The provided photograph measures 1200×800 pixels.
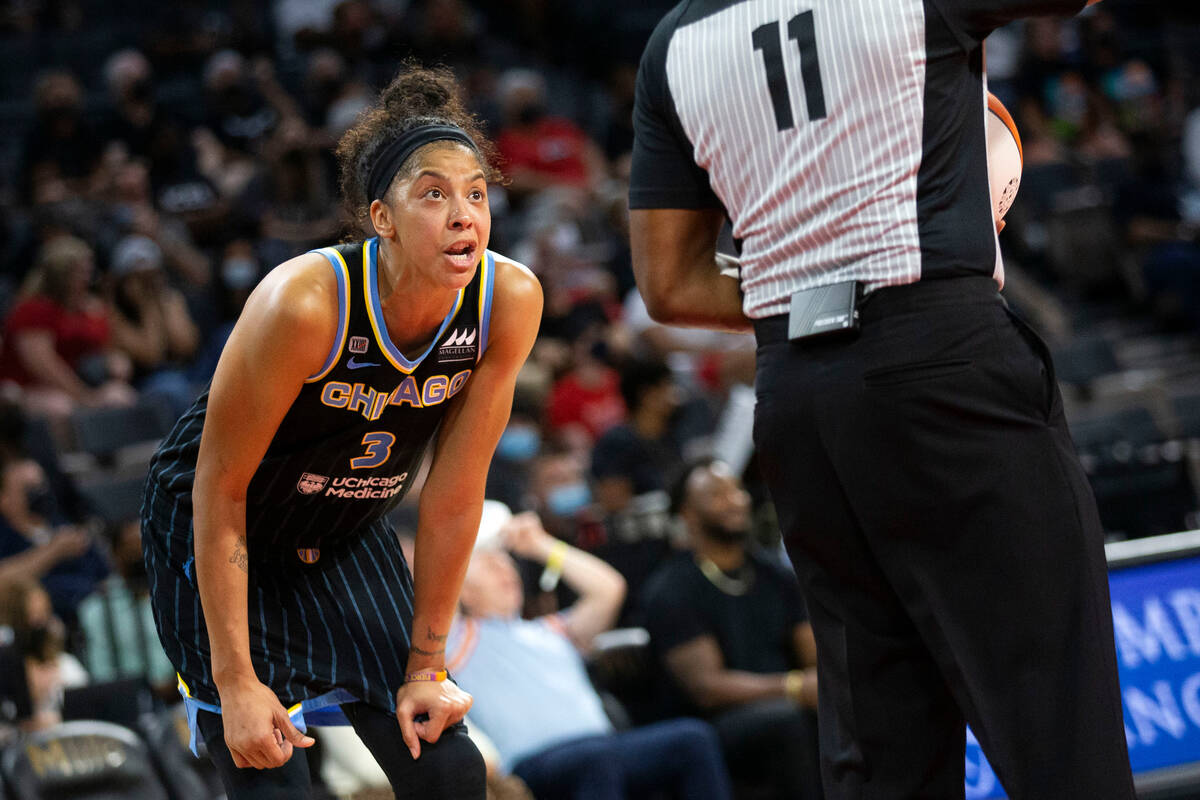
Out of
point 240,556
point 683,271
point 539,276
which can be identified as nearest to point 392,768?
point 240,556

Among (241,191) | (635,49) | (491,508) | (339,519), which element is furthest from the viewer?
(635,49)

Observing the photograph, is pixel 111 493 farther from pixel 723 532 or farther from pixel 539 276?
pixel 539 276

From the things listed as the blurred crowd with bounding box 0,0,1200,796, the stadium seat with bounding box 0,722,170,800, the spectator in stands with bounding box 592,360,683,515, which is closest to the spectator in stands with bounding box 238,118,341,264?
the blurred crowd with bounding box 0,0,1200,796

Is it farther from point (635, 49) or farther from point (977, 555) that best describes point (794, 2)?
point (635, 49)

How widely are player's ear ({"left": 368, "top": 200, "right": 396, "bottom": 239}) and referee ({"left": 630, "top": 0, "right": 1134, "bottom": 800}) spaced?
0.62 meters

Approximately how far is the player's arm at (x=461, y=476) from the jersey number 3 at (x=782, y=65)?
2.27ft

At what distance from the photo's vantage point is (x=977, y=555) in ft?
6.47

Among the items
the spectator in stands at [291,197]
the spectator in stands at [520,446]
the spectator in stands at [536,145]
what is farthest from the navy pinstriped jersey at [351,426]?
the spectator in stands at [536,145]

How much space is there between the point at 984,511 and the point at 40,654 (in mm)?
4292

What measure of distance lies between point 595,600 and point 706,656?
635mm

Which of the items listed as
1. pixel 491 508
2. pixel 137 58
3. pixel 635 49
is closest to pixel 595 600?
pixel 491 508

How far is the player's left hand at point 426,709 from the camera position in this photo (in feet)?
8.25

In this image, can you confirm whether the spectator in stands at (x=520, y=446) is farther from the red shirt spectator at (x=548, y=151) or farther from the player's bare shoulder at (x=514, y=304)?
the player's bare shoulder at (x=514, y=304)

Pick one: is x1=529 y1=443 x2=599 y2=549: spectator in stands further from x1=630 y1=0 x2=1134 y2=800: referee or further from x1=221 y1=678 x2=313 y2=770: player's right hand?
x1=630 y1=0 x2=1134 y2=800: referee
